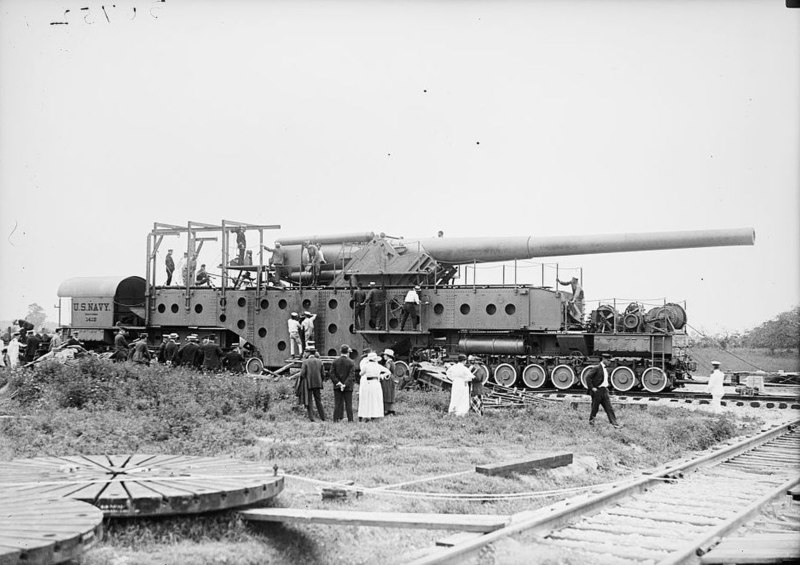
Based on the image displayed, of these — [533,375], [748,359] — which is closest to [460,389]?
[533,375]

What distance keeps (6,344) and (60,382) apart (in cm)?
1019

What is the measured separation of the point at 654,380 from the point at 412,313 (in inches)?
226

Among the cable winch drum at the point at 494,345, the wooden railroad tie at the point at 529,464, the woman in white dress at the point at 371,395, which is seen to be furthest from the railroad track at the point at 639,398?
the wooden railroad tie at the point at 529,464

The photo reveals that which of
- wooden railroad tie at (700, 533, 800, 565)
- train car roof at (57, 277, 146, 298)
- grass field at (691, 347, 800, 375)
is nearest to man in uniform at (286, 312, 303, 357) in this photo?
train car roof at (57, 277, 146, 298)

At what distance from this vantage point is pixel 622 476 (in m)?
10.7

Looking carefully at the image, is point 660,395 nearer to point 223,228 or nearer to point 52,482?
point 223,228

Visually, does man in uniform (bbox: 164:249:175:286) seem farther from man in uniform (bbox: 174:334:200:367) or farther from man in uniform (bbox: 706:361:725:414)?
man in uniform (bbox: 706:361:725:414)

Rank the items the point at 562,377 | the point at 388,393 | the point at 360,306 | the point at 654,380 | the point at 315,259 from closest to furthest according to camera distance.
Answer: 1. the point at 388,393
2. the point at 654,380
3. the point at 562,377
4. the point at 360,306
5. the point at 315,259

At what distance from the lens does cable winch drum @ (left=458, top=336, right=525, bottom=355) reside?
21406mm

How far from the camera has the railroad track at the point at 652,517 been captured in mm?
6347

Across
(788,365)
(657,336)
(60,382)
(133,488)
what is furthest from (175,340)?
(788,365)

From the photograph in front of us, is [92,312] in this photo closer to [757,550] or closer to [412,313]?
[412,313]

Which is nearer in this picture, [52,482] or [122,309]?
[52,482]

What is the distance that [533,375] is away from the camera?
2138 cm
